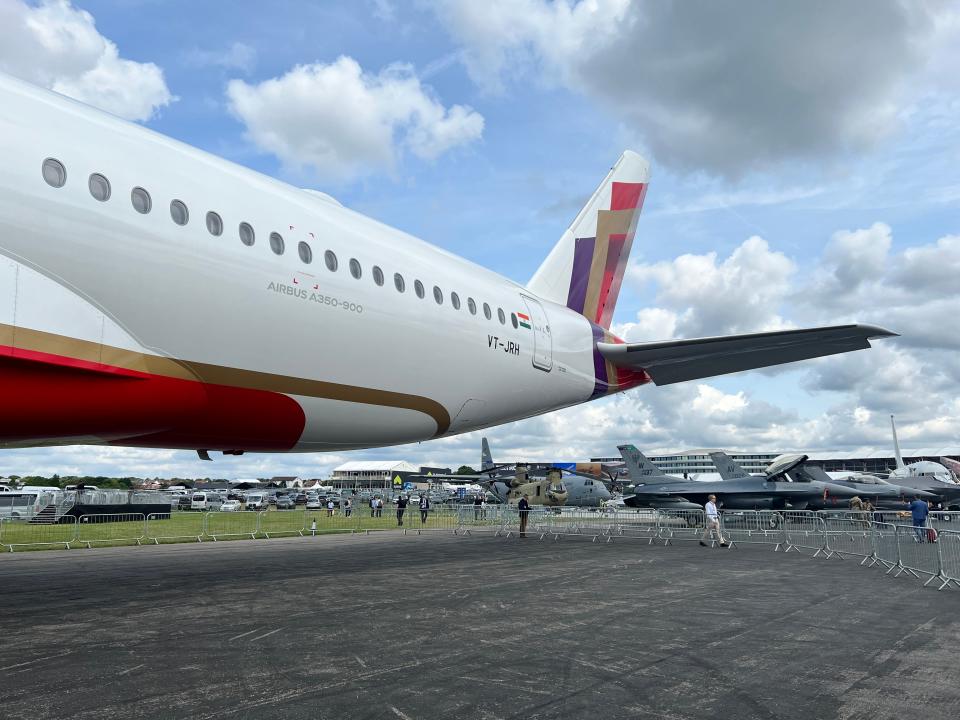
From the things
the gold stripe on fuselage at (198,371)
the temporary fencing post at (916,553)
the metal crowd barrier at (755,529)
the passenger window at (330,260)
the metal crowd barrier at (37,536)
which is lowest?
the metal crowd barrier at (755,529)

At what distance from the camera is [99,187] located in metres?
6.39

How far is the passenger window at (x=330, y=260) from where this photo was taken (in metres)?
8.45

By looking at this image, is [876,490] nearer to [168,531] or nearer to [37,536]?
[168,531]

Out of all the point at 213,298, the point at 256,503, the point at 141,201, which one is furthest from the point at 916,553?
the point at 256,503

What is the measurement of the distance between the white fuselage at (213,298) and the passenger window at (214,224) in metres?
0.05

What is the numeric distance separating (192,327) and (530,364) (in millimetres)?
6779

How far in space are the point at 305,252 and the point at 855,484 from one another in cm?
3058

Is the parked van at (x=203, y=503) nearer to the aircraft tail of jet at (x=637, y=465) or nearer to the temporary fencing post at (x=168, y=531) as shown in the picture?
the temporary fencing post at (x=168, y=531)

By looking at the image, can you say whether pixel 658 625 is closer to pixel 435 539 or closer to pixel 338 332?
pixel 338 332

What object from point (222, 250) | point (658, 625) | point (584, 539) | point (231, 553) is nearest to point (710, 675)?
point (658, 625)

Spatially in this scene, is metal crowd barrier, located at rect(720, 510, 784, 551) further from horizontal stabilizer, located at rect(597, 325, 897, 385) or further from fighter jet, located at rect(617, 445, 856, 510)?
horizontal stabilizer, located at rect(597, 325, 897, 385)

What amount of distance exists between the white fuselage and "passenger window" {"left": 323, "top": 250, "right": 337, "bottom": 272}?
69mm

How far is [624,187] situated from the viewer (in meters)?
16.3

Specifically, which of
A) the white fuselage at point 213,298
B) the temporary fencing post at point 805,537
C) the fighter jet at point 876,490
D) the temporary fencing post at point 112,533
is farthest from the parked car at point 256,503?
the white fuselage at point 213,298
